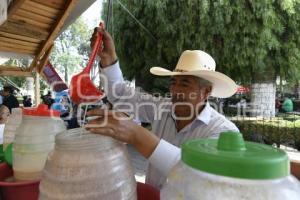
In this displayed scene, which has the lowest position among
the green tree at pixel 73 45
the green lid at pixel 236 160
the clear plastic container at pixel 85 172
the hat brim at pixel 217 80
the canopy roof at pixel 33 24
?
the clear plastic container at pixel 85 172


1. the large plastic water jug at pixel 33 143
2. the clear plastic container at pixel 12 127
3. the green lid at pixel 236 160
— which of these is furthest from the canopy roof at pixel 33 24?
the green lid at pixel 236 160

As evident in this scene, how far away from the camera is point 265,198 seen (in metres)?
0.43

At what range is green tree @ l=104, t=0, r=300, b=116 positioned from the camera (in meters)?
7.82

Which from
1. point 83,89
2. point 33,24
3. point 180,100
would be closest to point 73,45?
point 33,24

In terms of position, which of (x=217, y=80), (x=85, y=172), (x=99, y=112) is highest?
(x=217, y=80)

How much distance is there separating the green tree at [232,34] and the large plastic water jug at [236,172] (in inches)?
312

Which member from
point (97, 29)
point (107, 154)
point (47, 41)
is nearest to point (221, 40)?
point (47, 41)

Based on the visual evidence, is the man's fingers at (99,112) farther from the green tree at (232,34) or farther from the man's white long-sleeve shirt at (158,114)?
the green tree at (232,34)

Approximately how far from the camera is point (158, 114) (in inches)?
75.4

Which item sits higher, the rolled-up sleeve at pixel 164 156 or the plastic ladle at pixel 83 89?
the plastic ladle at pixel 83 89

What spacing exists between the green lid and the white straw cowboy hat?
129 cm

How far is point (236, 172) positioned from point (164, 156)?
0.36 metres

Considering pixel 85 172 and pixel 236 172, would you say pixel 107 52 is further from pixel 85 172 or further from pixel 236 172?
pixel 236 172

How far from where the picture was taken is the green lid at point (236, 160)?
0.42 m
